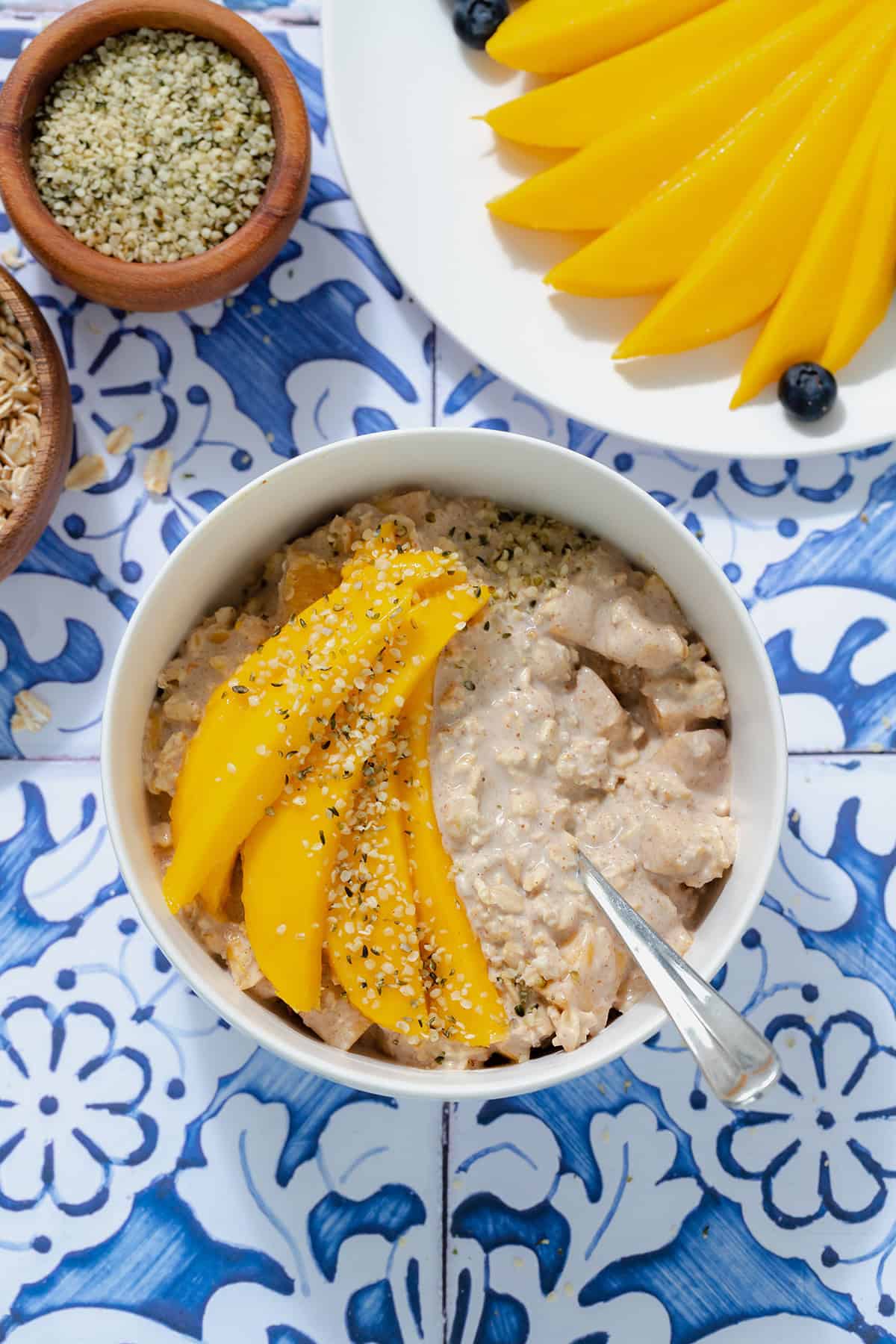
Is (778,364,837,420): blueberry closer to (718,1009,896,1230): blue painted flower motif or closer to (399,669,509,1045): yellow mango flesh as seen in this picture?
(399,669,509,1045): yellow mango flesh

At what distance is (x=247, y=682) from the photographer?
154 centimetres

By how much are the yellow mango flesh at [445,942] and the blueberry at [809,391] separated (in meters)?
0.79

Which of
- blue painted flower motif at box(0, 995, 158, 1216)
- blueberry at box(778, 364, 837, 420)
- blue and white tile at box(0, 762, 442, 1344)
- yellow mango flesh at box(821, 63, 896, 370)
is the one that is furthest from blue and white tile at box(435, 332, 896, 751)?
blue painted flower motif at box(0, 995, 158, 1216)

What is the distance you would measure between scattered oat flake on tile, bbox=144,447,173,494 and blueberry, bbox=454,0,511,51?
82cm

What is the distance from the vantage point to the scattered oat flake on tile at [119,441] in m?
1.98

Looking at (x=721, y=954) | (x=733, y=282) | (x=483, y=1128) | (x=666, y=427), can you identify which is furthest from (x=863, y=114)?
(x=483, y=1128)

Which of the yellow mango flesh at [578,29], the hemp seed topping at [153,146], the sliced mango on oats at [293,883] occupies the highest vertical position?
the yellow mango flesh at [578,29]

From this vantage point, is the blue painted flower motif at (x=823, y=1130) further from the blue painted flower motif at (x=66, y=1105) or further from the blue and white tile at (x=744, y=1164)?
the blue painted flower motif at (x=66, y=1105)

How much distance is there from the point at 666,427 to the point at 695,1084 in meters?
1.02

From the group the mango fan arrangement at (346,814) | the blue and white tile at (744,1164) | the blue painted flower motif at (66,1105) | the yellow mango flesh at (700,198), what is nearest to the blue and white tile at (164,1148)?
the blue painted flower motif at (66,1105)

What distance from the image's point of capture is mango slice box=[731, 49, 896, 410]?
1.87 m

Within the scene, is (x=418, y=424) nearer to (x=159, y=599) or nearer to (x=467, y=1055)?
(x=159, y=599)

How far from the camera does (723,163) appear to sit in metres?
1.89

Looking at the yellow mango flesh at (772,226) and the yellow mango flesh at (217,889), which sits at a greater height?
the yellow mango flesh at (772,226)
